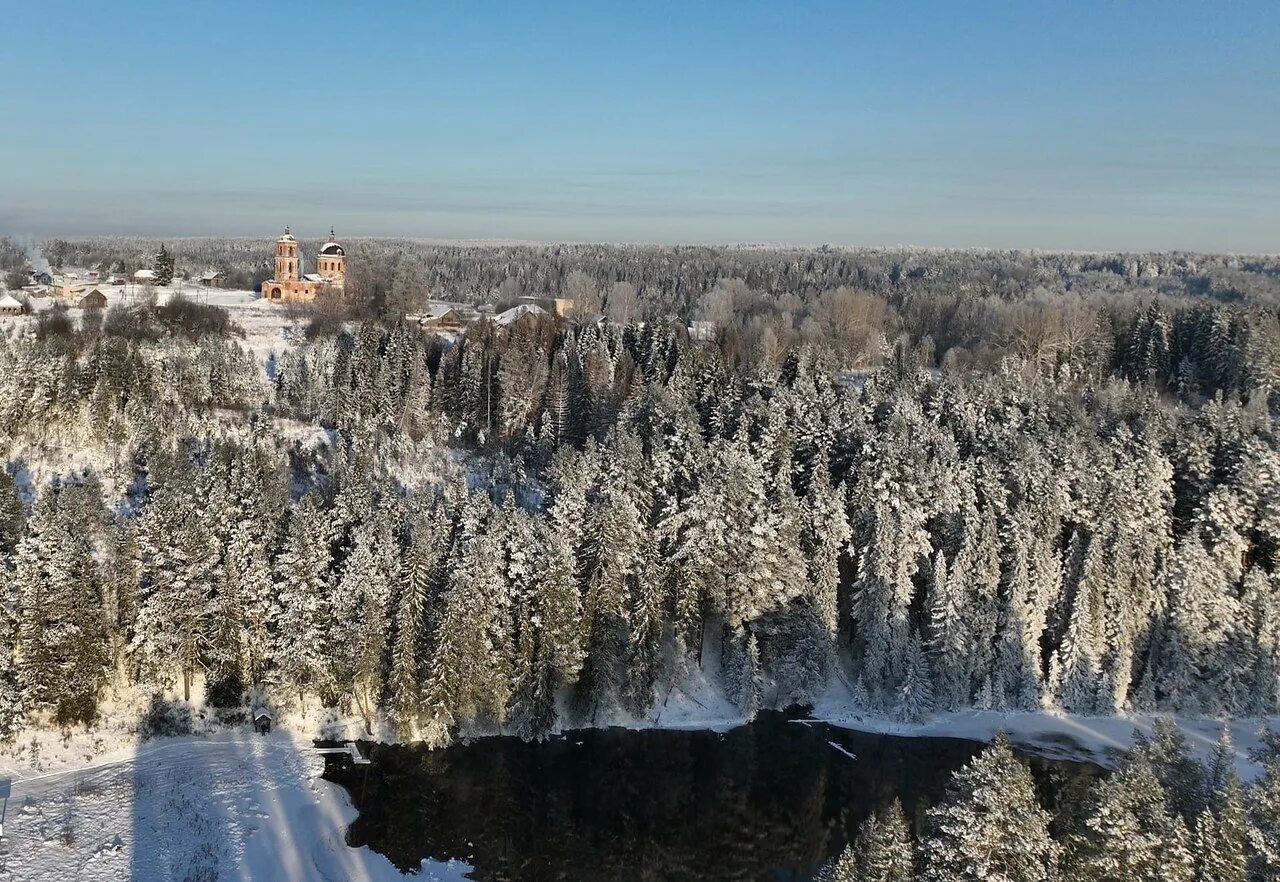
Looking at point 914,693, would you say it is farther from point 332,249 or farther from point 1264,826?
point 332,249

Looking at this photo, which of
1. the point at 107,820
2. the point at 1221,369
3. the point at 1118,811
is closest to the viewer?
the point at 1118,811

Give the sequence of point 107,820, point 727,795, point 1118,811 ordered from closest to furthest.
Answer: point 1118,811 < point 107,820 < point 727,795

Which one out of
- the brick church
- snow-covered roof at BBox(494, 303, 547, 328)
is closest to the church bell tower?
the brick church

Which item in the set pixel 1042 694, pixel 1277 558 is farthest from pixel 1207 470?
pixel 1042 694

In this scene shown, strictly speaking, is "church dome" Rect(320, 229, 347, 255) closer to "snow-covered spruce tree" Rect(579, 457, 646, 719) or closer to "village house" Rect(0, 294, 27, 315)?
"village house" Rect(0, 294, 27, 315)

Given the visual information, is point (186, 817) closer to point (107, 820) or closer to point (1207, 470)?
point (107, 820)

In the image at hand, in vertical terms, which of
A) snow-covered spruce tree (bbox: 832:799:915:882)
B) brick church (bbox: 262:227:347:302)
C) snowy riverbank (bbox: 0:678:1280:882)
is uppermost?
brick church (bbox: 262:227:347:302)

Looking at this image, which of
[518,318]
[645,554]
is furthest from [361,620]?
[518,318]
